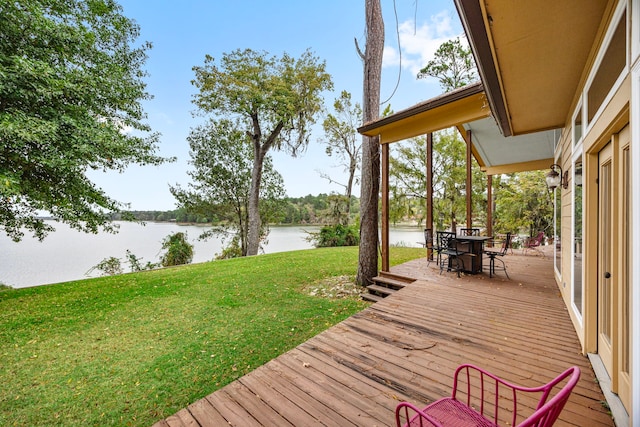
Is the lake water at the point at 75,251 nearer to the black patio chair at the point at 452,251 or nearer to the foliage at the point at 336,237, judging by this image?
the foliage at the point at 336,237

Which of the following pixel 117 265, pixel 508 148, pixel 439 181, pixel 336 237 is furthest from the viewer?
pixel 439 181

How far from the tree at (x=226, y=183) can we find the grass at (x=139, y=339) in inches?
309

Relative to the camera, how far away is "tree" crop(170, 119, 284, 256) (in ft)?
46.4

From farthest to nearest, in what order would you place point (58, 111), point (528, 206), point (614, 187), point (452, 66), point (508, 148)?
point (452, 66)
point (528, 206)
point (508, 148)
point (58, 111)
point (614, 187)

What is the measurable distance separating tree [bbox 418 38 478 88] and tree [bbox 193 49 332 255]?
6059mm

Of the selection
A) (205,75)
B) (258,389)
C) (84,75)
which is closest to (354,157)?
(205,75)

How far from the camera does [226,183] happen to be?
1468 centimetres

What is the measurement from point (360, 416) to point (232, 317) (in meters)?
3.31

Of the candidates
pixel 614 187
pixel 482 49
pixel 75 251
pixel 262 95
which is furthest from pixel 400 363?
pixel 75 251

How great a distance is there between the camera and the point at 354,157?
1752 cm

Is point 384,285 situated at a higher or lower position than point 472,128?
lower

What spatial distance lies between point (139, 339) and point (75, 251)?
9.26 metres

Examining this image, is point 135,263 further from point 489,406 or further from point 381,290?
point 489,406

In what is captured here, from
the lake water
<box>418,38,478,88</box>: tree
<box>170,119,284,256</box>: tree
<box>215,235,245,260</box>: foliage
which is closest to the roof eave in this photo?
the lake water
